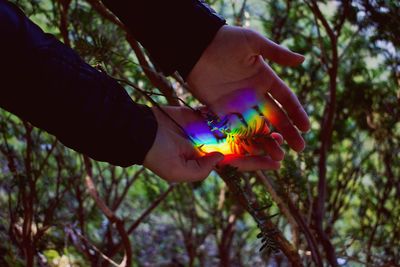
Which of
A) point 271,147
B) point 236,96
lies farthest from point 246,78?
point 271,147

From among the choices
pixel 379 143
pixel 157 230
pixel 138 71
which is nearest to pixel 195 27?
pixel 138 71

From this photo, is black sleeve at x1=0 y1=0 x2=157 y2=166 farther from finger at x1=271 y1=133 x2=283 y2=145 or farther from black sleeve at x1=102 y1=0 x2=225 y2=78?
finger at x1=271 y1=133 x2=283 y2=145

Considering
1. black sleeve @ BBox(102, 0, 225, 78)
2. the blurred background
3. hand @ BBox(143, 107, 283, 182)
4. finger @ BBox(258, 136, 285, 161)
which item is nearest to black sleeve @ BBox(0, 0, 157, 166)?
hand @ BBox(143, 107, 283, 182)

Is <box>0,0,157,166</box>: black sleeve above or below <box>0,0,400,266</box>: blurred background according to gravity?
below

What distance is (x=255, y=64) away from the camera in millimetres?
1042

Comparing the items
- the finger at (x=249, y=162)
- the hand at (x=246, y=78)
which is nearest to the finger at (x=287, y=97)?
the hand at (x=246, y=78)

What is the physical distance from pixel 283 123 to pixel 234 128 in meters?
0.15

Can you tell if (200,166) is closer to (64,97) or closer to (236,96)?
(236,96)

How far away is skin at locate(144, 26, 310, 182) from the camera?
37.9 inches

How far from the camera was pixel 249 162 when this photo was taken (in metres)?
1.03

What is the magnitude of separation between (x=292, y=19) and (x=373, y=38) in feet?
1.77

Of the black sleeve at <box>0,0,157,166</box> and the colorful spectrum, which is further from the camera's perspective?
the colorful spectrum

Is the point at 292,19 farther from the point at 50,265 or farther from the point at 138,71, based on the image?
the point at 50,265

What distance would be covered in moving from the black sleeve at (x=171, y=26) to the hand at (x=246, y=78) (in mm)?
26
